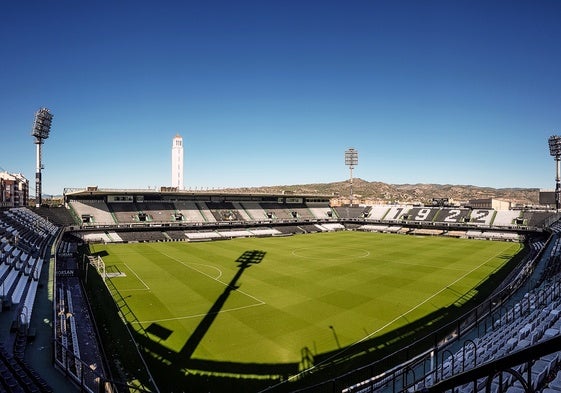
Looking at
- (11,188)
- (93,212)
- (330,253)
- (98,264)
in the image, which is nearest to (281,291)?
(98,264)

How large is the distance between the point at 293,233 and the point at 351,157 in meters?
27.2

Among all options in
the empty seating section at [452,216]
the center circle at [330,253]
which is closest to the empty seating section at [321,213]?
the empty seating section at [452,216]

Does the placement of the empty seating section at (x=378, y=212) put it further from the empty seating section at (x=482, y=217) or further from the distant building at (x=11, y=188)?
the distant building at (x=11, y=188)

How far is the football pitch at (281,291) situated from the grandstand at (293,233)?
104 inches

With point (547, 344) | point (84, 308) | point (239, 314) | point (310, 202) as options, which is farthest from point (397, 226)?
point (547, 344)

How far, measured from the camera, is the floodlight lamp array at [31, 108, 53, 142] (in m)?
50.1

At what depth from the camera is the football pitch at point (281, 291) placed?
16500 millimetres

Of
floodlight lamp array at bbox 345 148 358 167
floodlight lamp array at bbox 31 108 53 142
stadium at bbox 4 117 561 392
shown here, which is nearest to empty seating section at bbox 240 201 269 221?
stadium at bbox 4 117 561 392

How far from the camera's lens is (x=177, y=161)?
80.4 metres

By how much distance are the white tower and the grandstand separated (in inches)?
771

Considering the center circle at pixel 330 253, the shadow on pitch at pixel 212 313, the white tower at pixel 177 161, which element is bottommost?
the center circle at pixel 330 253

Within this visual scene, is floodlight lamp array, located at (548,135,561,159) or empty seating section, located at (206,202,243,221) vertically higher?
floodlight lamp array, located at (548,135,561,159)

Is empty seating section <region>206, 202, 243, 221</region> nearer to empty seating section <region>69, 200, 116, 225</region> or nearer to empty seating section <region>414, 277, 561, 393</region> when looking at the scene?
empty seating section <region>69, 200, 116, 225</region>

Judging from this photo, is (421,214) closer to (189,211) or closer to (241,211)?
(241,211)
